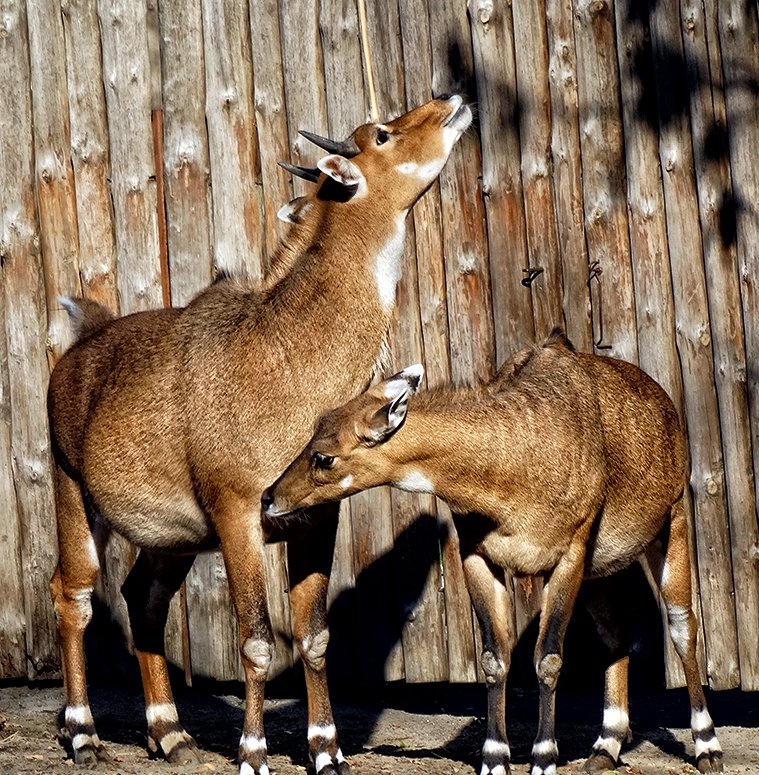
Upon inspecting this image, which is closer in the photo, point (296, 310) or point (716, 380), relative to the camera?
point (296, 310)

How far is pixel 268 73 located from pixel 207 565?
288cm

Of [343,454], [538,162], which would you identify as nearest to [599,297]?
[538,162]

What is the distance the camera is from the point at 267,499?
644cm

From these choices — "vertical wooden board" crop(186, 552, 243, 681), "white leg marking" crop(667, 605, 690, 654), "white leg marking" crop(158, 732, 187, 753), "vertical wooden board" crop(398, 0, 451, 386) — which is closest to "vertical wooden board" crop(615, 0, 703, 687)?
"white leg marking" crop(667, 605, 690, 654)

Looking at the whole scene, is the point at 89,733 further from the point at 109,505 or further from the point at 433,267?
the point at 433,267

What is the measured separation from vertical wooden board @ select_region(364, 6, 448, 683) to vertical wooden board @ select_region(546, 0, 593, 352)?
0.86 metres

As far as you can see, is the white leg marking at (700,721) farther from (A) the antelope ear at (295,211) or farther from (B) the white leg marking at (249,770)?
(A) the antelope ear at (295,211)

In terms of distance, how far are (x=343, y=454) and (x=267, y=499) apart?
0.40 m

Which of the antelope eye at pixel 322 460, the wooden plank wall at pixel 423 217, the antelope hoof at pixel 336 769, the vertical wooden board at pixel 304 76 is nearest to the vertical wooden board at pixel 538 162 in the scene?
the wooden plank wall at pixel 423 217

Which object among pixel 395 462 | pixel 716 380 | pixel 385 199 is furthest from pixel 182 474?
pixel 716 380

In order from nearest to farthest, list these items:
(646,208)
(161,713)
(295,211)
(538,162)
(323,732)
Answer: (323,732), (295,211), (161,713), (646,208), (538,162)

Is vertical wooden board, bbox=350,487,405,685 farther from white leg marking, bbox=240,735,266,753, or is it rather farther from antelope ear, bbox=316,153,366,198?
antelope ear, bbox=316,153,366,198

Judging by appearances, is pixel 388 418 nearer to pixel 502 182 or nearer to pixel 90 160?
pixel 502 182

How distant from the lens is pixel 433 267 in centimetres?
810
